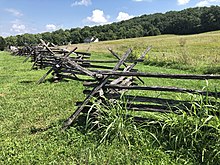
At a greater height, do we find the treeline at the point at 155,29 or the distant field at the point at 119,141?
the treeline at the point at 155,29

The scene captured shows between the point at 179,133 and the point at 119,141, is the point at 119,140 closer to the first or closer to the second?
the point at 119,141

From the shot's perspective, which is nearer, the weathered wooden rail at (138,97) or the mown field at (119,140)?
the mown field at (119,140)

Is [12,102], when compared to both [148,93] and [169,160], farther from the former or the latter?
[169,160]

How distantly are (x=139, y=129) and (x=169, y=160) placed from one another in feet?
3.43

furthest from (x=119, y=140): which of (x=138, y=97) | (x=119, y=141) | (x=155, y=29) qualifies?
(x=155, y=29)

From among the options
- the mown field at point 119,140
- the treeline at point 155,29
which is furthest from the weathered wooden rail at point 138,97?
the treeline at point 155,29

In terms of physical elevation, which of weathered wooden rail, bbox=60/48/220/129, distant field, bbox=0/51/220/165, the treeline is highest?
the treeline

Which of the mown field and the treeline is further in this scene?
the treeline

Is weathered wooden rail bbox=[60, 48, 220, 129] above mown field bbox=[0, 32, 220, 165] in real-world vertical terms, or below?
above

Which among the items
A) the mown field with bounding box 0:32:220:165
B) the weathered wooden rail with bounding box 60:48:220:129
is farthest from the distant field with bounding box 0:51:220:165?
the weathered wooden rail with bounding box 60:48:220:129

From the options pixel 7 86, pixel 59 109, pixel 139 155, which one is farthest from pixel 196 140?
pixel 7 86

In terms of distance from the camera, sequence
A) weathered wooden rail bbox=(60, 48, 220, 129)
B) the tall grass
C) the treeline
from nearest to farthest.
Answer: the tall grass → weathered wooden rail bbox=(60, 48, 220, 129) → the treeline

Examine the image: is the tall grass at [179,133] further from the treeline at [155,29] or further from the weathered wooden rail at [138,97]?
the treeline at [155,29]

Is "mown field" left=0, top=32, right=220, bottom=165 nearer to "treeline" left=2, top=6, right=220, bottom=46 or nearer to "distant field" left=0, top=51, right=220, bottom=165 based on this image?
"distant field" left=0, top=51, right=220, bottom=165
